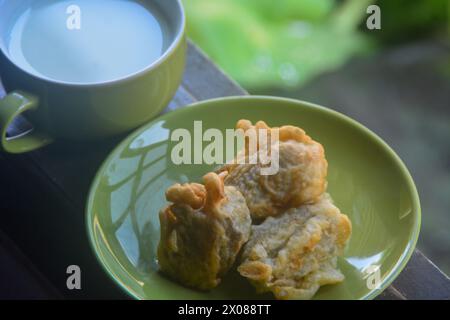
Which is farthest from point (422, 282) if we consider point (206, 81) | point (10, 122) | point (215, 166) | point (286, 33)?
point (286, 33)

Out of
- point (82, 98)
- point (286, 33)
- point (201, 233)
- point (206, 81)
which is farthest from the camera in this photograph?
point (286, 33)

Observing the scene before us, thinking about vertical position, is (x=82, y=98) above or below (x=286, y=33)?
above

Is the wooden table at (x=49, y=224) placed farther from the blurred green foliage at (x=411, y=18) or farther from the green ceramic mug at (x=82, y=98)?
the blurred green foliage at (x=411, y=18)

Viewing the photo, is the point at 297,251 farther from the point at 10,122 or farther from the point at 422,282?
the point at 10,122

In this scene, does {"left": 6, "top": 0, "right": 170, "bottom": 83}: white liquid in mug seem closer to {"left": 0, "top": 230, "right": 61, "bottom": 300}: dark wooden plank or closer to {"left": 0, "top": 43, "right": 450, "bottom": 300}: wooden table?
{"left": 0, "top": 43, "right": 450, "bottom": 300}: wooden table

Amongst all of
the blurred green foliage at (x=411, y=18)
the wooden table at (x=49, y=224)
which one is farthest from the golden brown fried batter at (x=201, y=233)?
the blurred green foliage at (x=411, y=18)

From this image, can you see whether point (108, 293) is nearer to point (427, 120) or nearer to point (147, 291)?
point (147, 291)
